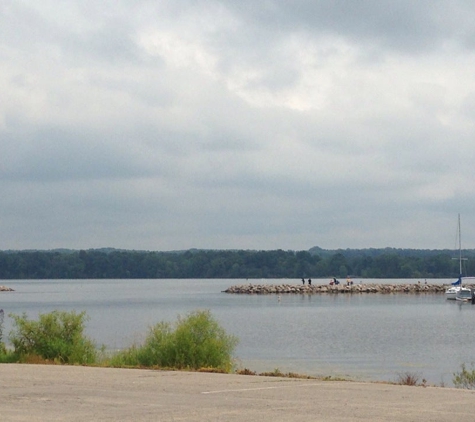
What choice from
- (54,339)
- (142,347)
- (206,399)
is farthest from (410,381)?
(54,339)

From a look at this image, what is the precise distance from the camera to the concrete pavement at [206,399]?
1311cm

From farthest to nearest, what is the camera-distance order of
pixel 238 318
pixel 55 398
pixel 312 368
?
pixel 238 318
pixel 312 368
pixel 55 398

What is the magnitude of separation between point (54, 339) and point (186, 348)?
3.76 meters

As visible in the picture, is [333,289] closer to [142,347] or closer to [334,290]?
[334,290]

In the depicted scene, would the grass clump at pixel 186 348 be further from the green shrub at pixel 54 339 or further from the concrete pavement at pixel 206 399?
the concrete pavement at pixel 206 399

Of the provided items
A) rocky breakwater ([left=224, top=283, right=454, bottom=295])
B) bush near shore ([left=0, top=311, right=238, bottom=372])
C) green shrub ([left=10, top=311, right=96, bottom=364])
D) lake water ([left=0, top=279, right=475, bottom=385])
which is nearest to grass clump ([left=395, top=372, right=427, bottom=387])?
lake water ([left=0, top=279, right=475, bottom=385])

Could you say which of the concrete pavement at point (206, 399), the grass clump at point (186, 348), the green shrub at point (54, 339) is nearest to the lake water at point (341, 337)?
the green shrub at point (54, 339)

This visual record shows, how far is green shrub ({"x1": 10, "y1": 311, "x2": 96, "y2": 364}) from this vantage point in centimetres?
2359

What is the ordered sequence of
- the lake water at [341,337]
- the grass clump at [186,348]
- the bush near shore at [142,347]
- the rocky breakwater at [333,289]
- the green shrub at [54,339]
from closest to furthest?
the grass clump at [186,348] → the bush near shore at [142,347] → the green shrub at [54,339] → the lake water at [341,337] → the rocky breakwater at [333,289]

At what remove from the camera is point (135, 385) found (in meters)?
17.3

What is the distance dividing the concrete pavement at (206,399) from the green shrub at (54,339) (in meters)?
3.74

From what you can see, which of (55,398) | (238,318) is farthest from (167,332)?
(238,318)

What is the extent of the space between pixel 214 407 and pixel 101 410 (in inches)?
69.0

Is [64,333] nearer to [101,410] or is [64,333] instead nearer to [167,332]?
[167,332]
